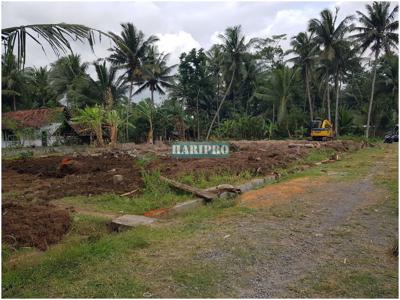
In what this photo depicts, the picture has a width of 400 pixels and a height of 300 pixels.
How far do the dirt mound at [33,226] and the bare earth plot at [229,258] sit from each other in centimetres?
17

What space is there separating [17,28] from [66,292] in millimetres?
2358

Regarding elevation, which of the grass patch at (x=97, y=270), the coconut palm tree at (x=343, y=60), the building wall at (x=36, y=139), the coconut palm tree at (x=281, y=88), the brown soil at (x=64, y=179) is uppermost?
the coconut palm tree at (x=343, y=60)

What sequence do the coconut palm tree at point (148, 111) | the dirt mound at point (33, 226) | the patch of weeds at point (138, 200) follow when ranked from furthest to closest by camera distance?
the coconut palm tree at point (148, 111), the patch of weeds at point (138, 200), the dirt mound at point (33, 226)

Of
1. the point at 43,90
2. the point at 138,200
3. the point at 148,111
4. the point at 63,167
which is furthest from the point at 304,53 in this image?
the point at 138,200

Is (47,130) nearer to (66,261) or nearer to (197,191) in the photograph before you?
(197,191)

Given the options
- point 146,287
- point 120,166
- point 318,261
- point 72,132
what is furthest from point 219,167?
point 72,132

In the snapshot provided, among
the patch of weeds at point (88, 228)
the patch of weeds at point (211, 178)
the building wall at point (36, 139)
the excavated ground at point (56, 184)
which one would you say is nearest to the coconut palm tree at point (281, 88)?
the excavated ground at point (56, 184)

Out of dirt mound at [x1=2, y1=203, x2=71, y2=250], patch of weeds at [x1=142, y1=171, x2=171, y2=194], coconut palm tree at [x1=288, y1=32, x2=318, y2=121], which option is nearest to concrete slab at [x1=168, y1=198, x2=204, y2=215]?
patch of weeds at [x1=142, y1=171, x2=171, y2=194]

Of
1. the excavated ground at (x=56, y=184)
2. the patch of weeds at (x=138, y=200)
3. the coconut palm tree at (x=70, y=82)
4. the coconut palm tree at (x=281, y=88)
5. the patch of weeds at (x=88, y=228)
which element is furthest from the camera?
the coconut palm tree at (x=281, y=88)

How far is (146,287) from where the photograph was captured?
126 inches

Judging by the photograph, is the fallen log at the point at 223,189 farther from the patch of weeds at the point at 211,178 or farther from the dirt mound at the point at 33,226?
the dirt mound at the point at 33,226

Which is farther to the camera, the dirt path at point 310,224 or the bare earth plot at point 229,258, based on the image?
the dirt path at point 310,224

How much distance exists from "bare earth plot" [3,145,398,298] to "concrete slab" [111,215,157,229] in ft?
0.69

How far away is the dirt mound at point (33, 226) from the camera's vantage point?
14.4 ft
